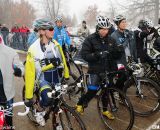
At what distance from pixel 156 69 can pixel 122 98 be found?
5.74 ft

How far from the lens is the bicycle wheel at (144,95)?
224 inches

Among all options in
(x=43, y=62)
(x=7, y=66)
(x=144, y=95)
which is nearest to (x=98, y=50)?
(x=43, y=62)

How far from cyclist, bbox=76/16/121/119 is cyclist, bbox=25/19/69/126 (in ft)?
2.33

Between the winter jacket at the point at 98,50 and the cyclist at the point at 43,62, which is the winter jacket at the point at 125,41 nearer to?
the winter jacket at the point at 98,50

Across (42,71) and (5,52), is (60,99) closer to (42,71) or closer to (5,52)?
(42,71)

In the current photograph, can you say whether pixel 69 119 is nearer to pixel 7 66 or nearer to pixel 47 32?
pixel 7 66

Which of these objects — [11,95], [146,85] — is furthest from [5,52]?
[146,85]

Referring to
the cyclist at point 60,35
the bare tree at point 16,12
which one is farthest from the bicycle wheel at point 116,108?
the bare tree at point 16,12

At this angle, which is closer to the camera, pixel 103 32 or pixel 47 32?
pixel 47 32

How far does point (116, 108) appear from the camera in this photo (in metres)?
5.50

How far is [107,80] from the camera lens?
5188 millimetres

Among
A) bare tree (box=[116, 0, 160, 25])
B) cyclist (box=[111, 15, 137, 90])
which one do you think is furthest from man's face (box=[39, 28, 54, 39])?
bare tree (box=[116, 0, 160, 25])

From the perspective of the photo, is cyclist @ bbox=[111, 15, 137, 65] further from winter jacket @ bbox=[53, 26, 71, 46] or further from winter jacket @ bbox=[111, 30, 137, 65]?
winter jacket @ bbox=[53, 26, 71, 46]

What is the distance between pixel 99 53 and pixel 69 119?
4.44 ft
